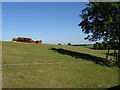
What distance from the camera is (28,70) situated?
35531mm

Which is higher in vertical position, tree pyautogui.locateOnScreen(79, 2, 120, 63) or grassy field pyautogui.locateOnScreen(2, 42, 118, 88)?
tree pyautogui.locateOnScreen(79, 2, 120, 63)

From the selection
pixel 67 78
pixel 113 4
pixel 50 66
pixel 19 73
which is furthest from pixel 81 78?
pixel 113 4

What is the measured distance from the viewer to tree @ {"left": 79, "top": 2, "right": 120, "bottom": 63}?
173 feet

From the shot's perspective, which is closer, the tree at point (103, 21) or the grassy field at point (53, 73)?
the grassy field at point (53, 73)

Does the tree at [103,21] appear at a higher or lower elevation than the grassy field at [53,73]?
higher

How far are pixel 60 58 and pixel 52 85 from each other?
1507 cm

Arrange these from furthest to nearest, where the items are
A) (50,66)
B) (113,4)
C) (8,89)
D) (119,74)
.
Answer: (113,4)
(119,74)
(50,66)
(8,89)

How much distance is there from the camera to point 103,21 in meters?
54.8

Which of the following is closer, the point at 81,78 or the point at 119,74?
the point at 81,78

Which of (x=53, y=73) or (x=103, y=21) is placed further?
(x=103, y=21)

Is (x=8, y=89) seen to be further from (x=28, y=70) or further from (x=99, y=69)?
(x=99, y=69)

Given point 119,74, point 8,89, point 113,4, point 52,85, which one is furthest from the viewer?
point 113,4

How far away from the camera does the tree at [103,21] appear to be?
52781 mm

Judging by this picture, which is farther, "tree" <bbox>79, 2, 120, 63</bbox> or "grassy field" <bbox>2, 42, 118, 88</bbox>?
"tree" <bbox>79, 2, 120, 63</bbox>
